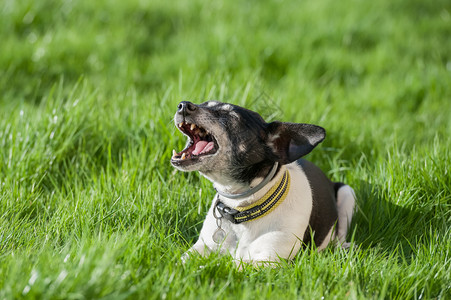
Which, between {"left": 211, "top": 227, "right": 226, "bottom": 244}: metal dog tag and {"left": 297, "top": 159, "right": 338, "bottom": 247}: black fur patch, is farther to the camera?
{"left": 297, "top": 159, "right": 338, "bottom": 247}: black fur patch

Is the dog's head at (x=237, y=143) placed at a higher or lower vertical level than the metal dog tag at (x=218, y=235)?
higher

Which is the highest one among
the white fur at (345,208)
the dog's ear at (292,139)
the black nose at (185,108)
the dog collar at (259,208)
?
the black nose at (185,108)

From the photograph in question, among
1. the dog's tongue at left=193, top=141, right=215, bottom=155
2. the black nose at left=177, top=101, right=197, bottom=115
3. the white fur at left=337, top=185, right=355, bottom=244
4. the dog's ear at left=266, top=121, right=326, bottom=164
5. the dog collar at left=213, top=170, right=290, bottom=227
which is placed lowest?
the white fur at left=337, top=185, right=355, bottom=244

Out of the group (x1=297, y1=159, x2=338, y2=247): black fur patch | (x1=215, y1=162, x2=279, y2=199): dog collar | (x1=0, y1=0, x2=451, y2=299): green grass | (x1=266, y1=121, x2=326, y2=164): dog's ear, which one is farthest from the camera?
(x1=297, y1=159, x2=338, y2=247): black fur patch

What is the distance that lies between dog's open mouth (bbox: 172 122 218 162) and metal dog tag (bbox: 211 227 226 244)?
438 mm

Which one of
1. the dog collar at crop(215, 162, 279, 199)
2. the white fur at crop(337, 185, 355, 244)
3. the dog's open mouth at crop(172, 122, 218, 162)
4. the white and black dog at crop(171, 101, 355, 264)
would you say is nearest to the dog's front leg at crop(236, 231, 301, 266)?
the white and black dog at crop(171, 101, 355, 264)

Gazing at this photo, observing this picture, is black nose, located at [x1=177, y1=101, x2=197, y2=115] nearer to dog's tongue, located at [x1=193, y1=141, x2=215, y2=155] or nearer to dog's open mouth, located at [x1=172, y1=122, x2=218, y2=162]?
dog's open mouth, located at [x1=172, y1=122, x2=218, y2=162]

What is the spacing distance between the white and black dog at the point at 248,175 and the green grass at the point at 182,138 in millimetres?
234

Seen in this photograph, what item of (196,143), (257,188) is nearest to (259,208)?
(257,188)

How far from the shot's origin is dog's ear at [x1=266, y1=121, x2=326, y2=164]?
9.65 ft

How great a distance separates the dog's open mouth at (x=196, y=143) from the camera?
3.03 meters

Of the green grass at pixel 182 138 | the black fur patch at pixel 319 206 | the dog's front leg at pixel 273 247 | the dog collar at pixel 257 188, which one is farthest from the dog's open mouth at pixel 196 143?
the black fur patch at pixel 319 206

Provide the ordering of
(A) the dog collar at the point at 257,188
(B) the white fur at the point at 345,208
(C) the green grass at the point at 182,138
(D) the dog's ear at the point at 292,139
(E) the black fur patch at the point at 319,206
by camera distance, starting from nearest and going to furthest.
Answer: (C) the green grass at the point at 182,138 < (D) the dog's ear at the point at 292,139 < (A) the dog collar at the point at 257,188 < (E) the black fur patch at the point at 319,206 < (B) the white fur at the point at 345,208

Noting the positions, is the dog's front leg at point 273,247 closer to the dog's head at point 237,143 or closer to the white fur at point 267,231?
the white fur at point 267,231
